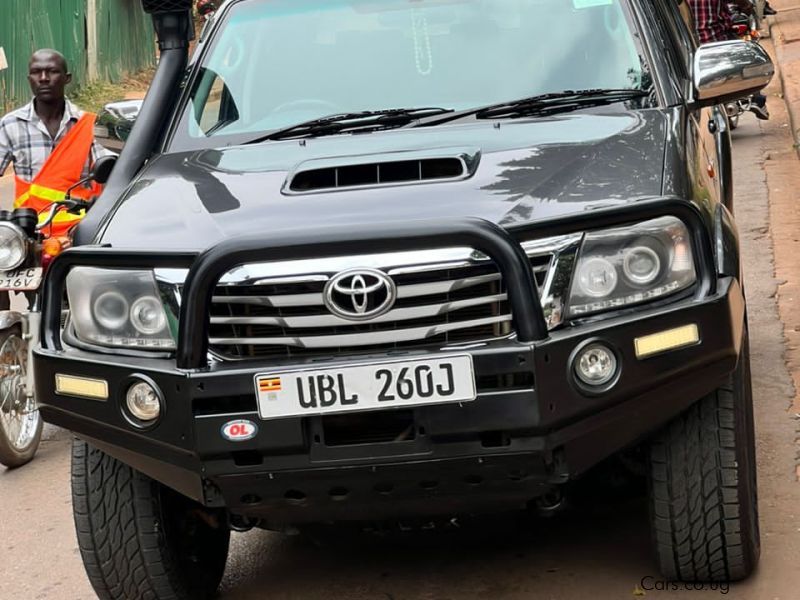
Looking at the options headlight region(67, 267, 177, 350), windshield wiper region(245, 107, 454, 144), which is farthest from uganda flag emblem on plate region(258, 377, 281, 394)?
windshield wiper region(245, 107, 454, 144)

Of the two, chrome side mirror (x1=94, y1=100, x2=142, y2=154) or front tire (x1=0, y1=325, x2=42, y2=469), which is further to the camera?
front tire (x1=0, y1=325, x2=42, y2=469)

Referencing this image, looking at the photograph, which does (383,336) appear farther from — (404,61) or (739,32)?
(739,32)

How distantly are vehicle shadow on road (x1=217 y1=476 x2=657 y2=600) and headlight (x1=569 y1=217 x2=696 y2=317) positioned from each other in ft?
3.24

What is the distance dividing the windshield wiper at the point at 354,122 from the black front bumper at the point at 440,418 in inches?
44.0

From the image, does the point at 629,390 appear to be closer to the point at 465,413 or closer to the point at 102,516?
the point at 465,413

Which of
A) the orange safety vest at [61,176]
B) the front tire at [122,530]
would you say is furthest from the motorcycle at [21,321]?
the front tire at [122,530]

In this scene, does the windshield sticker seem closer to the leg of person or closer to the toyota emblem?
the toyota emblem

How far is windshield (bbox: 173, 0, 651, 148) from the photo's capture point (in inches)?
195

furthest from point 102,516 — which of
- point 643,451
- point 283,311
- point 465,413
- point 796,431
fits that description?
point 796,431

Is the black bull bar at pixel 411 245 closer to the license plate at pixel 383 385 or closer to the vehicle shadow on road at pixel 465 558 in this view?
the license plate at pixel 383 385

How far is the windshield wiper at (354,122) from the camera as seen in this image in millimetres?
4848

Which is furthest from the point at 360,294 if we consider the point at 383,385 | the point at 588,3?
the point at 588,3

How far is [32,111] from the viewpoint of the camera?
736 cm

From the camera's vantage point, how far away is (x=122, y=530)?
14.0 feet
